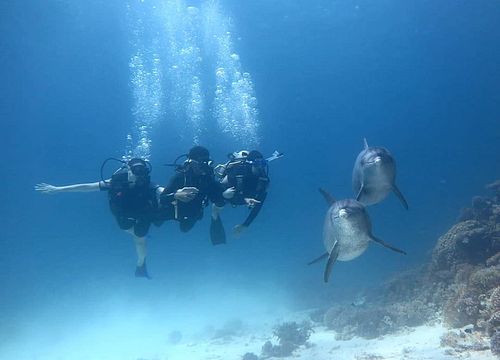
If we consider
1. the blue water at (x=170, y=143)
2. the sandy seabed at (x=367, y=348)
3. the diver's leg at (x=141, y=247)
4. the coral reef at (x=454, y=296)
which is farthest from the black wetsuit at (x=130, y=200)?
the blue water at (x=170, y=143)

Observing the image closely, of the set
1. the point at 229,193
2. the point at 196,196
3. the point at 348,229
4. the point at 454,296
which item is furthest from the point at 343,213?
the point at 454,296

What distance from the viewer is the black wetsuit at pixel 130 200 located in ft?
28.8

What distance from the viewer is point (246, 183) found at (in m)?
7.91

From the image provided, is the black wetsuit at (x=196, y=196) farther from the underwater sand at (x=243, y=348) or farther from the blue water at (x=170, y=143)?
the blue water at (x=170, y=143)

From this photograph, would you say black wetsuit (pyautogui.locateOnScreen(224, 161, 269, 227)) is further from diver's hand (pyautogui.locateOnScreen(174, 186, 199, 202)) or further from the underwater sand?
the underwater sand

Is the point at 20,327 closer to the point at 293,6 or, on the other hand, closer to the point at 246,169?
the point at 246,169

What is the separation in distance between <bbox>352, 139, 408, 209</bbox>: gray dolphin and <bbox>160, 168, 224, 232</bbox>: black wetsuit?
3355 mm

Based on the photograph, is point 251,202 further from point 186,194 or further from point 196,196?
point 186,194

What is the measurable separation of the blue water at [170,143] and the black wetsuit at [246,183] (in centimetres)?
1683

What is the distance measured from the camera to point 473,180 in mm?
60906

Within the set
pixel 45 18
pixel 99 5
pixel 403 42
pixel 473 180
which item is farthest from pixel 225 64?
pixel 473 180

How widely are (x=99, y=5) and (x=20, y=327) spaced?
36489 millimetres

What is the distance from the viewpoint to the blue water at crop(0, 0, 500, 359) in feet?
116

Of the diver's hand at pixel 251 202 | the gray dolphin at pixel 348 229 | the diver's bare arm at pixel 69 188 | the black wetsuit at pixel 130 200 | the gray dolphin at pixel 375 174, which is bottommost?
the gray dolphin at pixel 348 229
